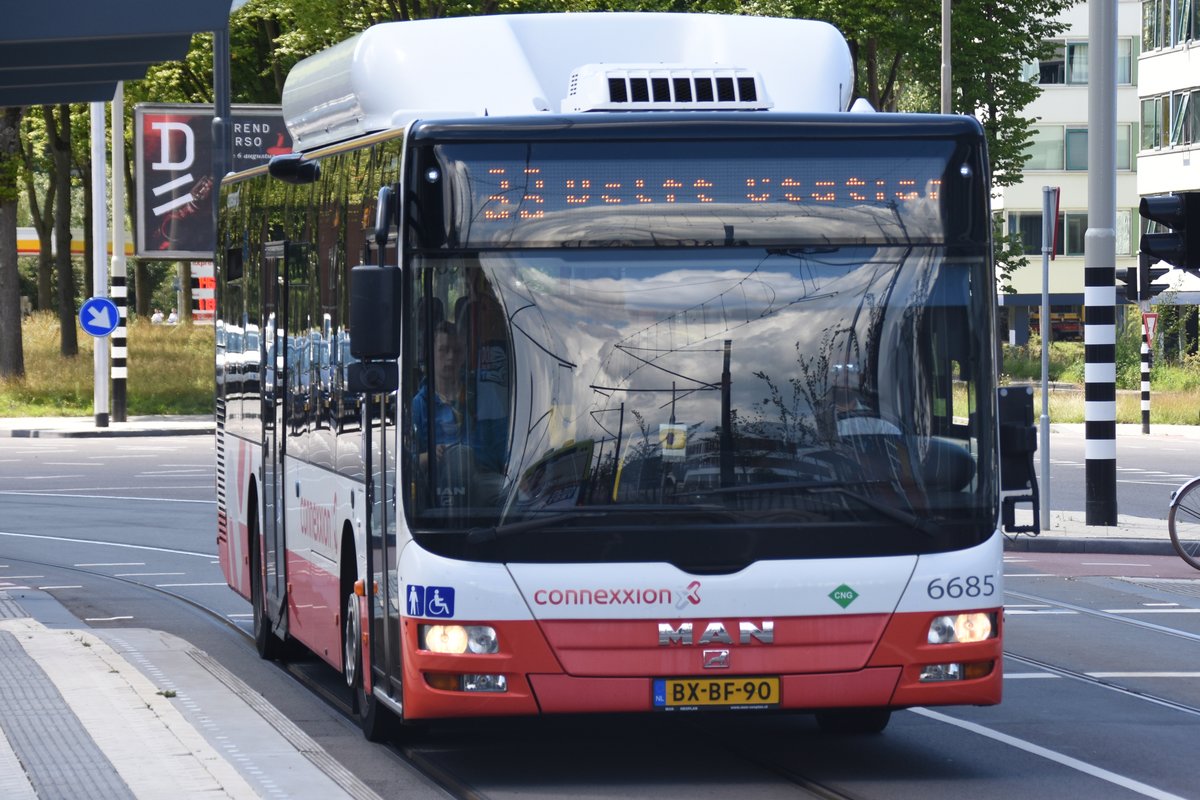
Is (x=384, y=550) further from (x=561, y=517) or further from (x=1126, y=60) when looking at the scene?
(x=1126, y=60)

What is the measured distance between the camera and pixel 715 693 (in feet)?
27.9

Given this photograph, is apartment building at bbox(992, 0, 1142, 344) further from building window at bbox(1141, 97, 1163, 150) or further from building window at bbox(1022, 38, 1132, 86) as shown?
building window at bbox(1141, 97, 1163, 150)

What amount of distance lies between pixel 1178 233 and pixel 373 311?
6.03 metres

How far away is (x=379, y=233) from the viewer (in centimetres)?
861

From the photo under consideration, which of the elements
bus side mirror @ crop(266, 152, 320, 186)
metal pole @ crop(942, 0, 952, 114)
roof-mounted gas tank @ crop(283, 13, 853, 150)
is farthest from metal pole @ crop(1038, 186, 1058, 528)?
metal pole @ crop(942, 0, 952, 114)

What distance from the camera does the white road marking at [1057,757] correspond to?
28.1 ft

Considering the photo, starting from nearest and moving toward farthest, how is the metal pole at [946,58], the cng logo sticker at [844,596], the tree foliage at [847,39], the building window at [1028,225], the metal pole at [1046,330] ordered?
the cng logo sticker at [844,596], the metal pole at [1046,330], the metal pole at [946,58], the tree foliage at [847,39], the building window at [1028,225]

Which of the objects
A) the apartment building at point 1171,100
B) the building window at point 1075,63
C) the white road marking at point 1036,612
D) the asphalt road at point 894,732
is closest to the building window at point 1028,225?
the building window at point 1075,63

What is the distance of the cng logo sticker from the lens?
8.53 metres

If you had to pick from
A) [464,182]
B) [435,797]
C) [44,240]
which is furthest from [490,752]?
[44,240]

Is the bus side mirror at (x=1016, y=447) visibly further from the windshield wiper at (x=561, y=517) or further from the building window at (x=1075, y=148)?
the building window at (x=1075, y=148)

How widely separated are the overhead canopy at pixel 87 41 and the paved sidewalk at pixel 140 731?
3.99m

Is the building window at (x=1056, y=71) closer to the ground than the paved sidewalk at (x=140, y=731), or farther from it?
farther from it

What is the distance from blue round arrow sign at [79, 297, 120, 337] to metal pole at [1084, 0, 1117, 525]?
72.4 feet
